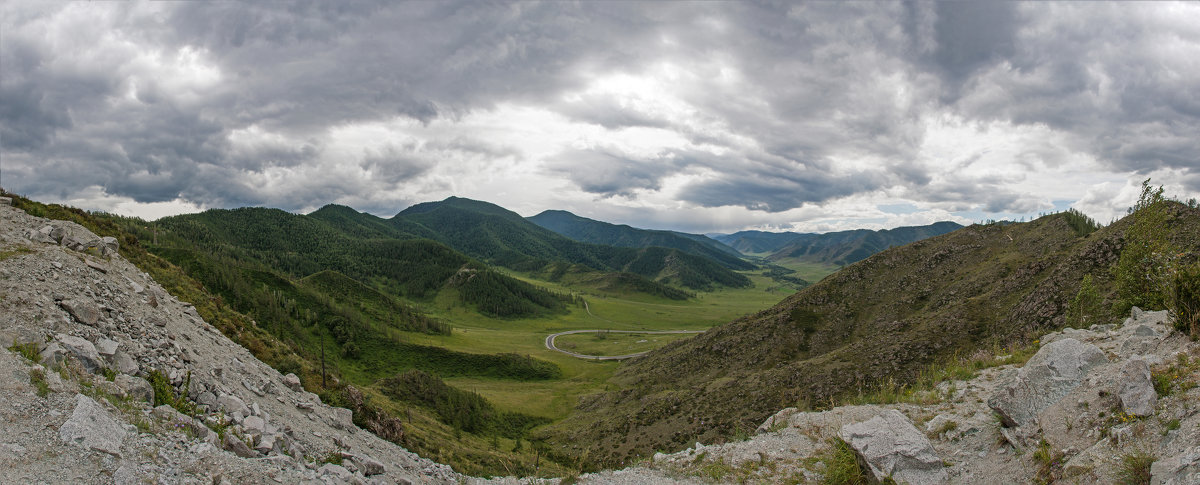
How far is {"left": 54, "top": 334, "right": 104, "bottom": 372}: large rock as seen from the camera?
12.1 meters

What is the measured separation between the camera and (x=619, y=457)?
5384 cm

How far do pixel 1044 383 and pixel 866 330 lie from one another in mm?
63477

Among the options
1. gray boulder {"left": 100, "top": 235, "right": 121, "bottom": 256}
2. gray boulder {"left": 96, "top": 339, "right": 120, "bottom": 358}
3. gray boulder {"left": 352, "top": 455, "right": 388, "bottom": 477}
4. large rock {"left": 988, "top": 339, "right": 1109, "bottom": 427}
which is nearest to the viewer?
large rock {"left": 988, "top": 339, "right": 1109, "bottom": 427}

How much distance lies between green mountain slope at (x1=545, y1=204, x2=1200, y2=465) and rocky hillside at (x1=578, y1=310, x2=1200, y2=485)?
16.8 meters

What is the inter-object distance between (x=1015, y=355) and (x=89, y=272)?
37751 millimetres

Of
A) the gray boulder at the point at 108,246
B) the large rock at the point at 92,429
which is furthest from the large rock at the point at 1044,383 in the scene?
the gray boulder at the point at 108,246

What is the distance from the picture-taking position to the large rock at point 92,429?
9.22 m

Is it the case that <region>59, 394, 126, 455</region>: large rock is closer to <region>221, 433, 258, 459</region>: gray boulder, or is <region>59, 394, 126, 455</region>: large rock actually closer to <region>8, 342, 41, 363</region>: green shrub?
<region>221, 433, 258, 459</region>: gray boulder

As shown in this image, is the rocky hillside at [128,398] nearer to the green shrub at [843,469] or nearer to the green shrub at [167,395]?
the green shrub at [167,395]

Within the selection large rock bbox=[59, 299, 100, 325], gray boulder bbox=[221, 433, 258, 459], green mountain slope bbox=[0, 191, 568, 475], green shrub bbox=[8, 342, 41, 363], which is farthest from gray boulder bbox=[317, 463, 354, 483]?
large rock bbox=[59, 299, 100, 325]

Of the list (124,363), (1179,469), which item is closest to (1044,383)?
(1179,469)

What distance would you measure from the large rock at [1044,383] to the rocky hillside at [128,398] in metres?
18.5

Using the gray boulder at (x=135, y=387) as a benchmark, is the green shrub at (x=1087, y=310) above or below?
above

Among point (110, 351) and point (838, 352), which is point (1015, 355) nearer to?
point (110, 351)
